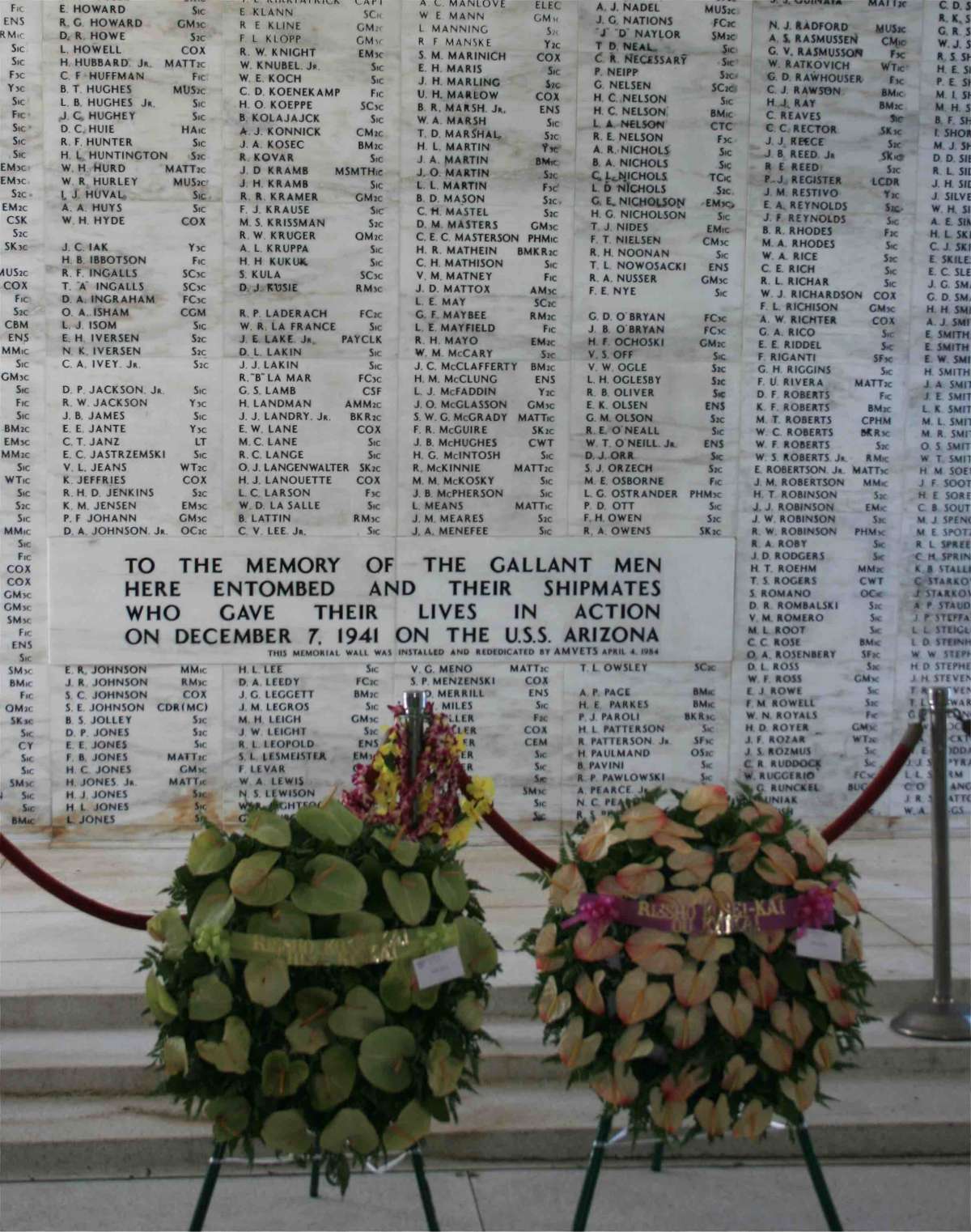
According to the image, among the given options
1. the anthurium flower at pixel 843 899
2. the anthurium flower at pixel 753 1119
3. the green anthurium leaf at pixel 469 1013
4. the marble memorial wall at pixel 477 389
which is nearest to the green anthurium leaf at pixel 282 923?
the green anthurium leaf at pixel 469 1013

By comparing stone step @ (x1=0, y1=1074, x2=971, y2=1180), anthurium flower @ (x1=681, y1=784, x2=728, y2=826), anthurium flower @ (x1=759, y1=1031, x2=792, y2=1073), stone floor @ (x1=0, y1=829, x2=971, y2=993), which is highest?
anthurium flower @ (x1=681, y1=784, x2=728, y2=826)

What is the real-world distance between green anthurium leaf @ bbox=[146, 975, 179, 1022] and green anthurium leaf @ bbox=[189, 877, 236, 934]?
109mm

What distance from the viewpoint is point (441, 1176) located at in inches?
137

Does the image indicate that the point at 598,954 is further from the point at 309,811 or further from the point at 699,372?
the point at 699,372

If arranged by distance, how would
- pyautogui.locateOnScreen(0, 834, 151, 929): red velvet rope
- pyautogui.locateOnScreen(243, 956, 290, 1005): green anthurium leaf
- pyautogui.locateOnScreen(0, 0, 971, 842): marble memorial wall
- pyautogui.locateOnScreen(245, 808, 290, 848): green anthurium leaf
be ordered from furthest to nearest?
pyautogui.locateOnScreen(0, 0, 971, 842): marble memorial wall, pyautogui.locateOnScreen(0, 834, 151, 929): red velvet rope, pyautogui.locateOnScreen(245, 808, 290, 848): green anthurium leaf, pyautogui.locateOnScreen(243, 956, 290, 1005): green anthurium leaf

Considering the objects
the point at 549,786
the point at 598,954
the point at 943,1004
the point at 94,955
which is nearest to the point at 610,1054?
the point at 598,954

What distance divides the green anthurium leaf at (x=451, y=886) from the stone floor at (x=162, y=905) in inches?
64.8

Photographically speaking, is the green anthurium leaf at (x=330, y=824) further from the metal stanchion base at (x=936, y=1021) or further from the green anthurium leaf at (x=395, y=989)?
the metal stanchion base at (x=936, y=1021)

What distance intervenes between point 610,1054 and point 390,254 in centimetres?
359

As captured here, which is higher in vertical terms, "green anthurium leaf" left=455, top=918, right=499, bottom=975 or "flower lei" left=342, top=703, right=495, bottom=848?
"flower lei" left=342, top=703, right=495, bottom=848

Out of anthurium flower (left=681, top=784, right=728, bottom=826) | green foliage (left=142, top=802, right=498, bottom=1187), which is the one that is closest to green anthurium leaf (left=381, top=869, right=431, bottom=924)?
green foliage (left=142, top=802, right=498, bottom=1187)

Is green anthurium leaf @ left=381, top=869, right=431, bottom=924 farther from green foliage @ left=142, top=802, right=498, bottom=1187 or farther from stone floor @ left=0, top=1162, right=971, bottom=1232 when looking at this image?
stone floor @ left=0, top=1162, right=971, bottom=1232

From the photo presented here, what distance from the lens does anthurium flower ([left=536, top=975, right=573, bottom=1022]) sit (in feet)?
8.86

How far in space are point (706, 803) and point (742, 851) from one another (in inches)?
5.2
